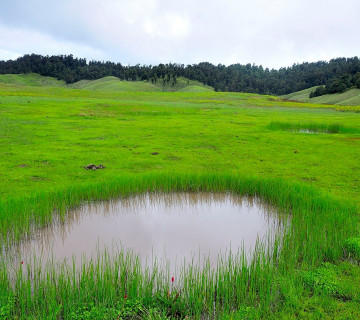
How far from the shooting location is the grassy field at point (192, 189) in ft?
14.4

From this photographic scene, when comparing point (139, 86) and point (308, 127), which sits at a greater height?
point (139, 86)

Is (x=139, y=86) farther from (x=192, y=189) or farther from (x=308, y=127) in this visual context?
(x=192, y=189)

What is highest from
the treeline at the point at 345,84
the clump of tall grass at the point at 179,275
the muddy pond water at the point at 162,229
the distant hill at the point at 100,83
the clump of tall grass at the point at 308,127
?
the distant hill at the point at 100,83

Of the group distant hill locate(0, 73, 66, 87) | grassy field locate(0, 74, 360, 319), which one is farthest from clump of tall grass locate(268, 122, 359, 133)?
distant hill locate(0, 73, 66, 87)

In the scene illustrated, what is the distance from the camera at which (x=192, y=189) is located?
1055 cm

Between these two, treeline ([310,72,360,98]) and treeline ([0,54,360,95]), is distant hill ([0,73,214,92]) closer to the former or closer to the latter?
treeline ([0,54,360,95])

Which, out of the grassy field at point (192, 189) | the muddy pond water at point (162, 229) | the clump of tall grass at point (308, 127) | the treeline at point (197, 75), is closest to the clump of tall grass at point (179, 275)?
the grassy field at point (192, 189)

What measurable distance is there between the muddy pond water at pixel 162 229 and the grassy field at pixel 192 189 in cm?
41

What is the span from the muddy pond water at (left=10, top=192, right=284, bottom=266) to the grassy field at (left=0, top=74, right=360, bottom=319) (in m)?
0.41

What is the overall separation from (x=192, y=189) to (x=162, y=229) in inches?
123

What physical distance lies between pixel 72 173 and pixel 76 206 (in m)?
2.88

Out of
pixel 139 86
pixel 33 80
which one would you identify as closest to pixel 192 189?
pixel 139 86

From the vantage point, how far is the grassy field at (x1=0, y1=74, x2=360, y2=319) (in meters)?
4.39

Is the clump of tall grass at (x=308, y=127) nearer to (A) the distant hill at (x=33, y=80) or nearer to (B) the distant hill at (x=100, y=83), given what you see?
(B) the distant hill at (x=100, y=83)
